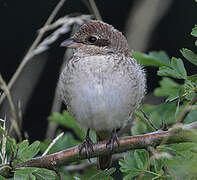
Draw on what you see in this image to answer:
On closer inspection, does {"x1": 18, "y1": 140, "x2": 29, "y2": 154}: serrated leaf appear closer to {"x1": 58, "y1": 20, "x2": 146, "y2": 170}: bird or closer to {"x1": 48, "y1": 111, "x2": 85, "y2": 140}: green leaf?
{"x1": 58, "y1": 20, "x2": 146, "y2": 170}: bird

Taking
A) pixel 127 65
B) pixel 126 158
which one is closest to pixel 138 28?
pixel 127 65

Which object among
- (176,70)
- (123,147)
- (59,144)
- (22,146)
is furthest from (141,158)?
(59,144)

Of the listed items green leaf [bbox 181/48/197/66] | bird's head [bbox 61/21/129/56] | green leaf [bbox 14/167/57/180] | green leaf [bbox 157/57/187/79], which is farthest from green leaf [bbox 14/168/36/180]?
bird's head [bbox 61/21/129/56]

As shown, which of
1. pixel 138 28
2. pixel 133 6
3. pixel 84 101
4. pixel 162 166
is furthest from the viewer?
pixel 133 6

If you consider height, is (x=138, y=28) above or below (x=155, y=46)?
above

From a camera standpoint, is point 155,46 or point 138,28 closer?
point 138,28

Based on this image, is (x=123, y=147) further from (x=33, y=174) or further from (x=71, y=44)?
(x=71, y=44)

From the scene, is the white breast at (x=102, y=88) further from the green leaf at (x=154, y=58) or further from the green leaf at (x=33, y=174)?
the green leaf at (x=33, y=174)

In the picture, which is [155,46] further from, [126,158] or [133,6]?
[126,158]
